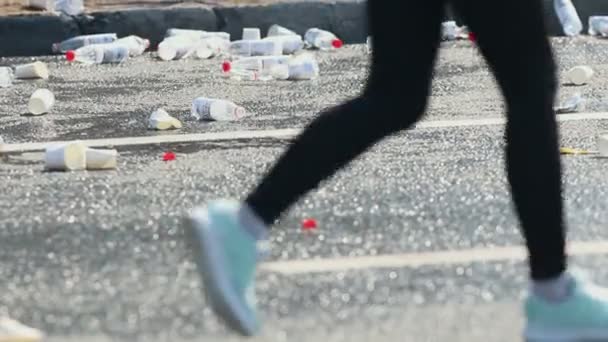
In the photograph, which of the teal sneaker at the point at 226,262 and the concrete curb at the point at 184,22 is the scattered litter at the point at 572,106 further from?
the teal sneaker at the point at 226,262

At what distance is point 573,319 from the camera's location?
3.34 m

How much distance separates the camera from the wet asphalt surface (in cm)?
360

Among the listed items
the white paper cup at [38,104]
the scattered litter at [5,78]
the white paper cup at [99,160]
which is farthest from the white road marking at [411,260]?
the scattered litter at [5,78]

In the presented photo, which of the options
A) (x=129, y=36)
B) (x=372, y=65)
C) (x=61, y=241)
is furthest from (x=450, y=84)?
(x=372, y=65)

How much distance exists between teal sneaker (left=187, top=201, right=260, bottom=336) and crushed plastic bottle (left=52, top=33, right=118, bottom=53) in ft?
25.7

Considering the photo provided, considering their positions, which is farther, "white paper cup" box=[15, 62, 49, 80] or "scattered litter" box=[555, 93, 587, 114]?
"white paper cup" box=[15, 62, 49, 80]

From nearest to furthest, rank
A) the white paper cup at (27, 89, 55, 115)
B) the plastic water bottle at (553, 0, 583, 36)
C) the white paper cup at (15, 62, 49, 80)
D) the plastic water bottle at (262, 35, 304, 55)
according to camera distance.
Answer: the white paper cup at (27, 89, 55, 115) < the white paper cup at (15, 62, 49, 80) < the plastic water bottle at (262, 35, 304, 55) < the plastic water bottle at (553, 0, 583, 36)

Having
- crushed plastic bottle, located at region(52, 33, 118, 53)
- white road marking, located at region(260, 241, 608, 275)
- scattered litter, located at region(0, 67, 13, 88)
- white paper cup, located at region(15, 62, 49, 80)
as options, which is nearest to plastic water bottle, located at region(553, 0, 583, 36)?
crushed plastic bottle, located at region(52, 33, 118, 53)

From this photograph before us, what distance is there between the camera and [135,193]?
5.35 metres

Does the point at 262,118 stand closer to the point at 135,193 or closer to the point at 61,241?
the point at 135,193

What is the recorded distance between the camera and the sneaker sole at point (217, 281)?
3.16 metres

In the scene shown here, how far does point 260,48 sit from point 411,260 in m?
6.49

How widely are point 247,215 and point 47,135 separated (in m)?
3.70

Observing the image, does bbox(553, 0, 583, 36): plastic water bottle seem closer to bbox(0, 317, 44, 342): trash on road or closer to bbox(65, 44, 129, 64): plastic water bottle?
bbox(65, 44, 129, 64): plastic water bottle
